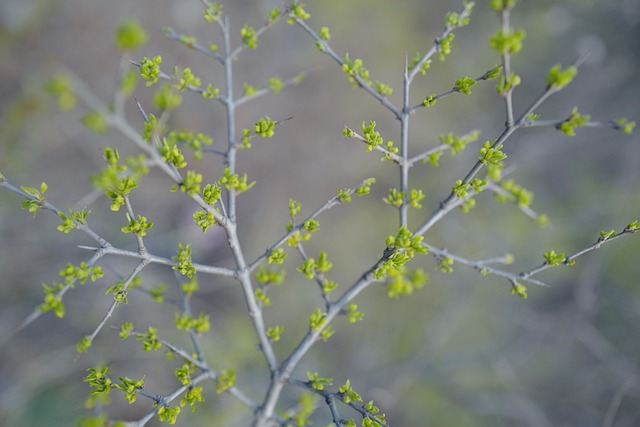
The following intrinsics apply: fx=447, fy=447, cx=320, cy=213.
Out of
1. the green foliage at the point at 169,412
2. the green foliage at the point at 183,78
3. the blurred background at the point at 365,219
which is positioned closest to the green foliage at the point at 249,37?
the green foliage at the point at 183,78

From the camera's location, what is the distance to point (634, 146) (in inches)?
236

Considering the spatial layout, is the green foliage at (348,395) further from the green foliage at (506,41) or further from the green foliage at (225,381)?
the green foliage at (506,41)

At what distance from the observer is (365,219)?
20.8ft

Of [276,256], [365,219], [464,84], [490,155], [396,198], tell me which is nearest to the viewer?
[490,155]

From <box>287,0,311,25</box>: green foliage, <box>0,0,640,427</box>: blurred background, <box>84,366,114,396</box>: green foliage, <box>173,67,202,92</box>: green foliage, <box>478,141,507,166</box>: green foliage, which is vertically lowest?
<box>84,366,114,396</box>: green foliage

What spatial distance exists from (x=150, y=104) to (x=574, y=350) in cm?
634

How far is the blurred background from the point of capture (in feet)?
16.7

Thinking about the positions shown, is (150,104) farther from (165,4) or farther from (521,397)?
(521,397)

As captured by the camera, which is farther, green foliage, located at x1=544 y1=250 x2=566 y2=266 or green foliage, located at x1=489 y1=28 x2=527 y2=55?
green foliage, located at x1=544 y1=250 x2=566 y2=266

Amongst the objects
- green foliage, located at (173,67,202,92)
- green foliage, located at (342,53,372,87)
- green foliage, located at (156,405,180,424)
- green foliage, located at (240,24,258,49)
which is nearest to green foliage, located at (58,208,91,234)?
green foliage, located at (173,67,202,92)

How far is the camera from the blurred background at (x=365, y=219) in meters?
5.09

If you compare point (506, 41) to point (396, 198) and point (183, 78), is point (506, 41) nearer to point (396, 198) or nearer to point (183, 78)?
point (396, 198)

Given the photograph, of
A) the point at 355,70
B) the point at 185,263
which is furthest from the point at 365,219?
the point at 185,263

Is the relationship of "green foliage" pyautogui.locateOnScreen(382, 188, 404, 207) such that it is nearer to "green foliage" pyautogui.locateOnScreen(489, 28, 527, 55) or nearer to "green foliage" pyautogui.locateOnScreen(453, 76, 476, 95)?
"green foliage" pyautogui.locateOnScreen(453, 76, 476, 95)
